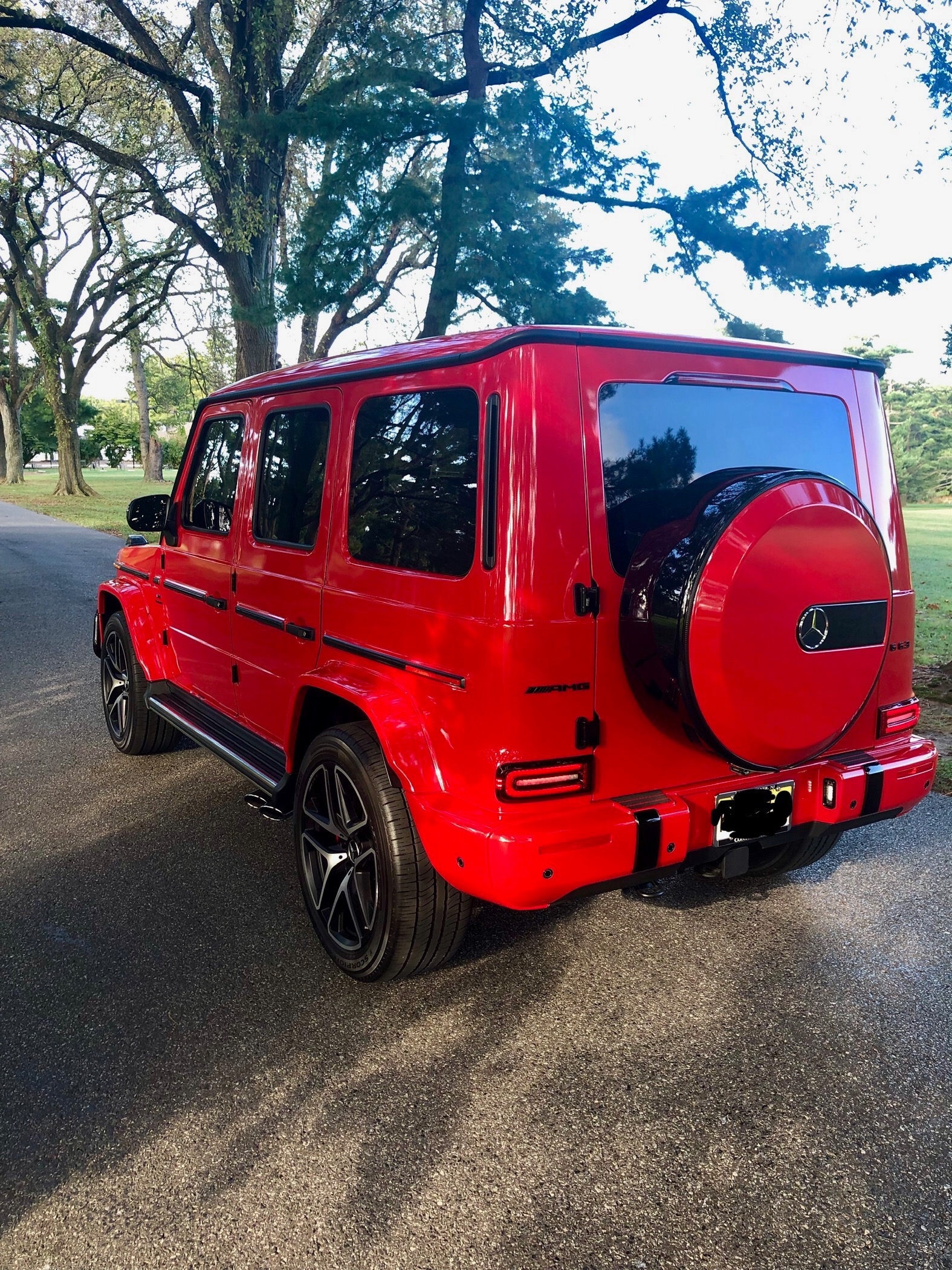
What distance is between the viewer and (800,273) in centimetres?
1180

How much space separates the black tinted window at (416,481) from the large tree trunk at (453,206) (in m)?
9.62

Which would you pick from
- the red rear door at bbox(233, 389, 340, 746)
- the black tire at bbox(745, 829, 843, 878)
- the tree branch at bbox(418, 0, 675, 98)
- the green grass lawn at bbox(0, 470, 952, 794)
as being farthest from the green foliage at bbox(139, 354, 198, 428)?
the black tire at bbox(745, 829, 843, 878)

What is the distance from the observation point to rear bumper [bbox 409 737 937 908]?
257cm

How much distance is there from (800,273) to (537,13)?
613 centimetres

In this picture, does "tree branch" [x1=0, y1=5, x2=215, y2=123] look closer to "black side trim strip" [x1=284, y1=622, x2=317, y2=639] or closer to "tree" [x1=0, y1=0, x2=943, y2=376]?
"tree" [x1=0, y1=0, x2=943, y2=376]

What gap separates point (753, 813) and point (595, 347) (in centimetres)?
154

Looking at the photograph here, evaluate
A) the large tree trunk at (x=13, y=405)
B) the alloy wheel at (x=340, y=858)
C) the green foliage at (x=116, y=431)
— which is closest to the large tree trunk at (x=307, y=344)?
the alloy wheel at (x=340, y=858)

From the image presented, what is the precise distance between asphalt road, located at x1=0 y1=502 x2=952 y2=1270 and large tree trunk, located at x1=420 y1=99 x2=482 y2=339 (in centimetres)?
970

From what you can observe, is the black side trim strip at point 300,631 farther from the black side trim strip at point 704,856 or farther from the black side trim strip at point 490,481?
the black side trim strip at point 704,856

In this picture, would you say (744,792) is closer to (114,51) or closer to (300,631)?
(300,631)

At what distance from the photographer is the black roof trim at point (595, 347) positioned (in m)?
2.64

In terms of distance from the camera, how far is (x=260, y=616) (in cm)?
396

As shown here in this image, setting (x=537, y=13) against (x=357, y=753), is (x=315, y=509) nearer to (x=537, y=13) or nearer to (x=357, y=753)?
(x=357, y=753)

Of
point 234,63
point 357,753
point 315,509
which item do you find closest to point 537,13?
point 234,63
